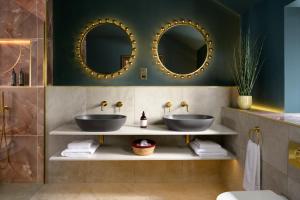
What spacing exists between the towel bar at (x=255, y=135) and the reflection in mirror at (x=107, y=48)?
1.65 m

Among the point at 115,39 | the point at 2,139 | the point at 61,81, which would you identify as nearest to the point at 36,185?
the point at 2,139

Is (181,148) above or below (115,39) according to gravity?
below

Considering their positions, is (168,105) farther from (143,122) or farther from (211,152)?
(211,152)

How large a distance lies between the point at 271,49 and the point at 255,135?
0.87 metres

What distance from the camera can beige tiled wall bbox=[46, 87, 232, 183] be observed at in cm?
294

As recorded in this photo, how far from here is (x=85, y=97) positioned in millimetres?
2949

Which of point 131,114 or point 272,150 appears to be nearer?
point 272,150

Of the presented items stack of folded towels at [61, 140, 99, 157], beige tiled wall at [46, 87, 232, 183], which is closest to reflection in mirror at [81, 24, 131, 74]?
beige tiled wall at [46, 87, 232, 183]

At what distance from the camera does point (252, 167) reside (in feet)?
6.75

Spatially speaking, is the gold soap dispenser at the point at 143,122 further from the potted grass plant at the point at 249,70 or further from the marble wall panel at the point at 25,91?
the marble wall panel at the point at 25,91

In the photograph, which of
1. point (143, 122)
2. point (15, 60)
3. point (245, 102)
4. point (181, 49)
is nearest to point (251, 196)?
point (245, 102)

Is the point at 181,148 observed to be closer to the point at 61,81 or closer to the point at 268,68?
the point at 268,68

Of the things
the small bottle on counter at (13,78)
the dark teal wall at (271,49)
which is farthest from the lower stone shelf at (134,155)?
the small bottle on counter at (13,78)

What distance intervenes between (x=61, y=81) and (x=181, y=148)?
5.48ft
